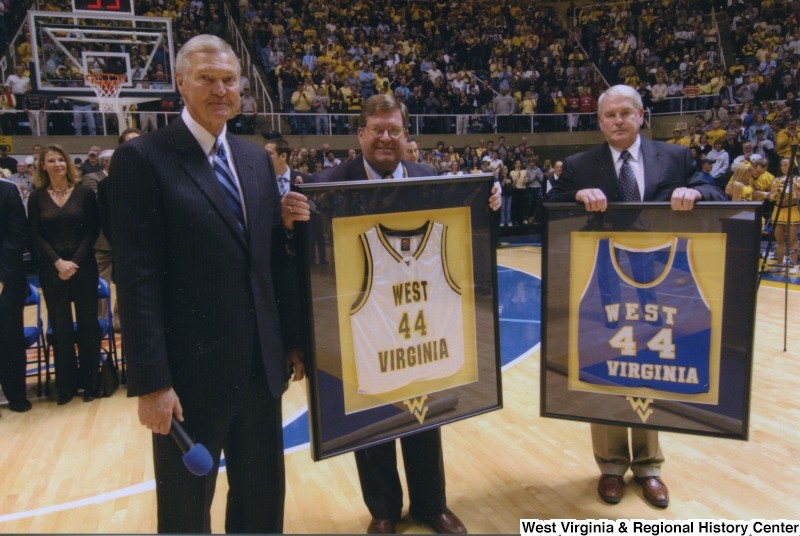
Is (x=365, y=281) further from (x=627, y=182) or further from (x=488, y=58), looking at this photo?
(x=488, y=58)

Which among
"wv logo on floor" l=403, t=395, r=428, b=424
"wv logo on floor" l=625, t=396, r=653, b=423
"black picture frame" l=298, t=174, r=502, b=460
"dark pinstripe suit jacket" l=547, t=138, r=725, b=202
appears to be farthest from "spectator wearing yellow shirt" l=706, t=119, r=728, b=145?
"wv logo on floor" l=403, t=395, r=428, b=424

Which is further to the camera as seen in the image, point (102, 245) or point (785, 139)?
point (785, 139)

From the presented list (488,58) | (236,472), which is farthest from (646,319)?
(488,58)

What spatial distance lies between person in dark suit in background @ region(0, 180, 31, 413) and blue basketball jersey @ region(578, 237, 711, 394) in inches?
151

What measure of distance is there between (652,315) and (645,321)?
0.04 m

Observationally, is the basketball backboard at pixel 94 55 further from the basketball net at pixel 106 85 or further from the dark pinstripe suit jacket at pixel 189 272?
the dark pinstripe suit jacket at pixel 189 272

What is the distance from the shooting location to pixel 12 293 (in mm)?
4270

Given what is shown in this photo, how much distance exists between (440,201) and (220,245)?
93cm

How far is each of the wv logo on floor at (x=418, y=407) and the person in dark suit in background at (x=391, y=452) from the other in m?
0.16

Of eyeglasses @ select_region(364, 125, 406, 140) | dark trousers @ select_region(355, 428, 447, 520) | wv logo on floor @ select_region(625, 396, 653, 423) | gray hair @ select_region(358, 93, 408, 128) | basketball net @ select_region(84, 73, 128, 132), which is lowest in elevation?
dark trousers @ select_region(355, 428, 447, 520)

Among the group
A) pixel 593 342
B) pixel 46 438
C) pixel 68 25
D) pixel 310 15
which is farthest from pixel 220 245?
pixel 310 15

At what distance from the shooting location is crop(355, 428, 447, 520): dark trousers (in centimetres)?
266

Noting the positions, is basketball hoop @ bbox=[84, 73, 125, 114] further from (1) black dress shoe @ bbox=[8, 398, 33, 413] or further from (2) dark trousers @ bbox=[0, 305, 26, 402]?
(1) black dress shoe @ bbox=[8, 398, 33, 413]

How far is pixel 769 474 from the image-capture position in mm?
3227
